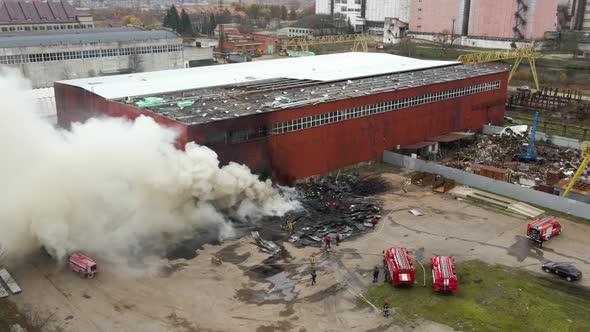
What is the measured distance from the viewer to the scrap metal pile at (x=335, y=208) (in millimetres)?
26953

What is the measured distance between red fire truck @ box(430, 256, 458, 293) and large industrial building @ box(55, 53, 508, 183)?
12.8m

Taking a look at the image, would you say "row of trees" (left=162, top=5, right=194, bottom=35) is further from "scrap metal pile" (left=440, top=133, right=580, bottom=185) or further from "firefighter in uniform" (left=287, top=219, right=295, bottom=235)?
"firefighter in uniform" (left=287, top=219, right=295, bottom=235)

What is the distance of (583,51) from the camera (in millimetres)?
88000

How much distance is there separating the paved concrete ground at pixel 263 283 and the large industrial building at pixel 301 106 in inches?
279

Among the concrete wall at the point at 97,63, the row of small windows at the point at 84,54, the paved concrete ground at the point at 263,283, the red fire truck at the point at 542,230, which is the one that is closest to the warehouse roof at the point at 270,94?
the paved concrete ground at the point at 263,283

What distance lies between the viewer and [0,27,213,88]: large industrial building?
57534 millimetres

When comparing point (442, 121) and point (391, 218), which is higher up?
point (442, 121)

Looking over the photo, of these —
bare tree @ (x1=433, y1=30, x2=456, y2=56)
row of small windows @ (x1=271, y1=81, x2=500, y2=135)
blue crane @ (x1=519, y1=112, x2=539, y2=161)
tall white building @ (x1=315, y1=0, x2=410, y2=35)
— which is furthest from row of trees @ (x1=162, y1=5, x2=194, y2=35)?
blue crane @ (x1=519, y1=112, x2=539, y2=161)

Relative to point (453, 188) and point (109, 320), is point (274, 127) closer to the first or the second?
point (453, 188)

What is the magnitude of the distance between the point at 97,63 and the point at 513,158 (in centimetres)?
4746

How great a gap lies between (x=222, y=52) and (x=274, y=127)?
235 feet

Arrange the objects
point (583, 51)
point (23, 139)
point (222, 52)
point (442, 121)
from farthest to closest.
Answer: point (222, 52), point (583, 51), point (442, 121), point (23, 139)

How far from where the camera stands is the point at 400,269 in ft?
71.5

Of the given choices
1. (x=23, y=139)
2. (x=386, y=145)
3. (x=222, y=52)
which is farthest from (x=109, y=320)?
(x=222, y=52)
